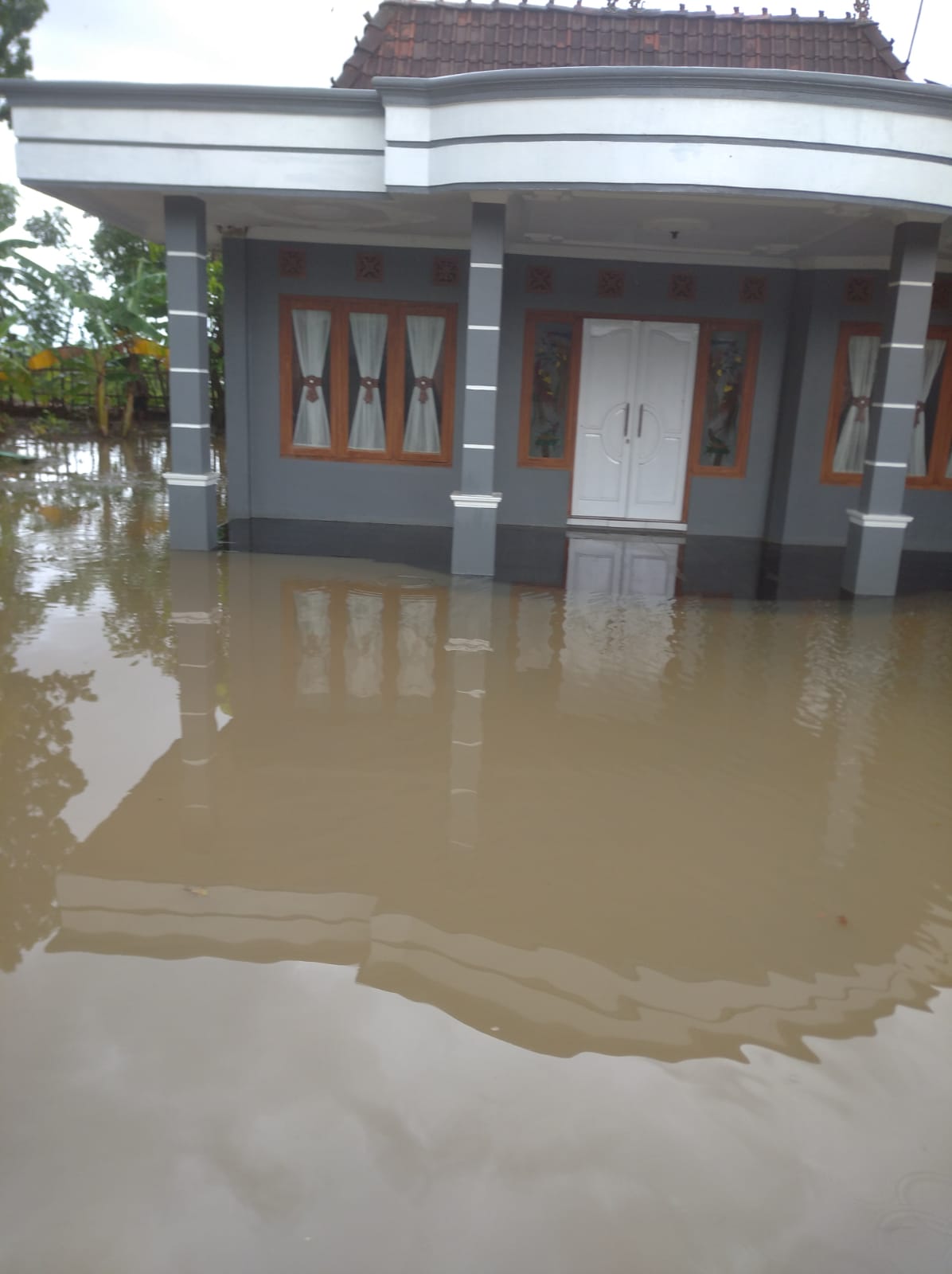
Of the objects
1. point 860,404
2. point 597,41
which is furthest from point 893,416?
→ point 597,41

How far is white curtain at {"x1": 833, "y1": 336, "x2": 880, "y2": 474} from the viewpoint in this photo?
1008 centimetres

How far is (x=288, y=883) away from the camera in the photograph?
345 cm

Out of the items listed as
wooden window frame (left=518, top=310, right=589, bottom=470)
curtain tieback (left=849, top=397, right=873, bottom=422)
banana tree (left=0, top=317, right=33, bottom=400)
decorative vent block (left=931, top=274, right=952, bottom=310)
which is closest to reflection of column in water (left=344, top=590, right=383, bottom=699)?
wooden window frame (left=518, top=310, right=589, bottom=470)

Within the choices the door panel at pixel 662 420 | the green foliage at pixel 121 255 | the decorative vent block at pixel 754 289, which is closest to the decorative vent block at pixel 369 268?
the door panel at pixel 662 420

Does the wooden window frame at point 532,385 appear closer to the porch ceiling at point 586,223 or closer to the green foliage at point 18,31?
the porch ceiling at point 586,223

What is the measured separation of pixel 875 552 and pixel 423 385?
16.2ft

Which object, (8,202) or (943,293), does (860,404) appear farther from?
(8,202)

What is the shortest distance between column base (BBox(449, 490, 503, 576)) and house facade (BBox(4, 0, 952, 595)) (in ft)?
0.09

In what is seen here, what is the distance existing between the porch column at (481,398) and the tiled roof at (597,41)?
295 centimetres

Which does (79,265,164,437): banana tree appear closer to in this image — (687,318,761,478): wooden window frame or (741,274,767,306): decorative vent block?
(687,318,761,478): wooden window frame

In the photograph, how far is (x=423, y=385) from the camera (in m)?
10.5

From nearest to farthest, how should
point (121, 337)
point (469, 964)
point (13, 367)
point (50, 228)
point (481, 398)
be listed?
point (469, 964)
point (481, 398)
point (13, 367)
point (121, 337)
point (50, 228)

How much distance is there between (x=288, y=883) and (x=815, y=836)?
2.11 meters

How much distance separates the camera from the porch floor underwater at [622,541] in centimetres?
851
